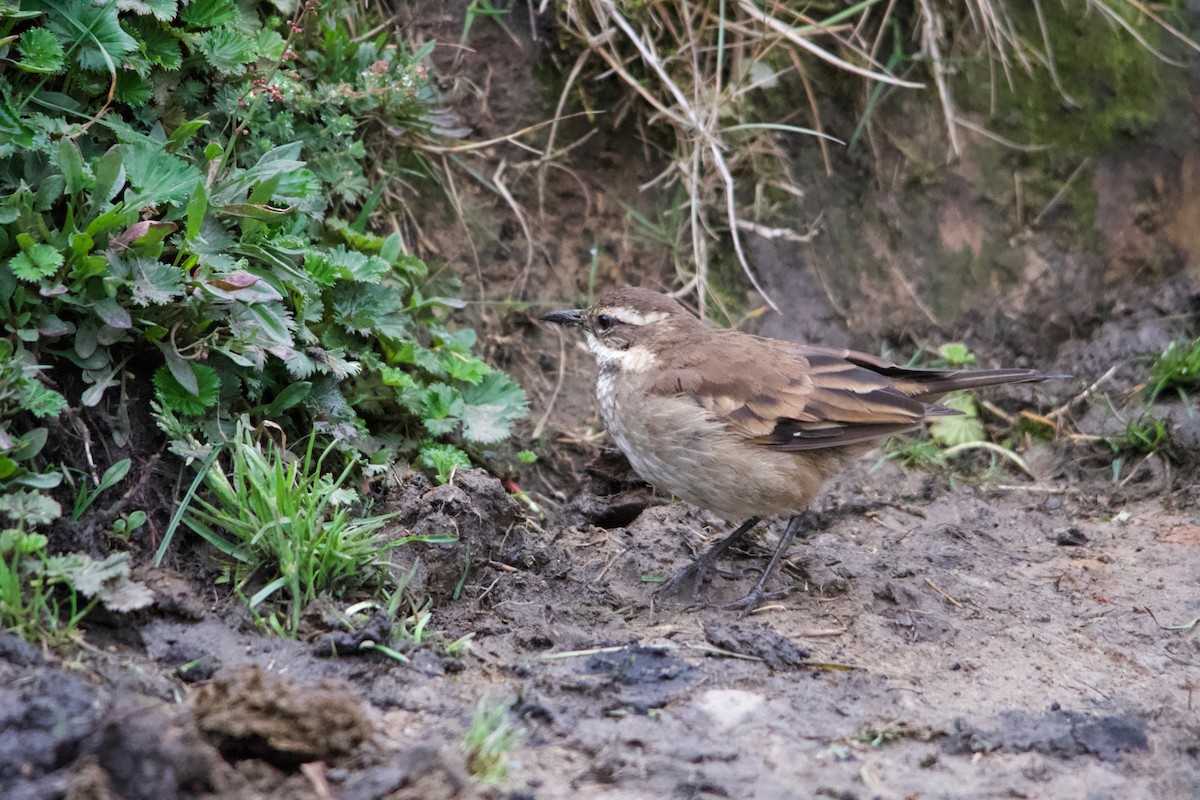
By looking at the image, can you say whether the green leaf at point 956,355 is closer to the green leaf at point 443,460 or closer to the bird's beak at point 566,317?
the bird's beak at point 566,317

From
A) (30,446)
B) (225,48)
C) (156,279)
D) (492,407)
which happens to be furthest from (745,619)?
(225,48)

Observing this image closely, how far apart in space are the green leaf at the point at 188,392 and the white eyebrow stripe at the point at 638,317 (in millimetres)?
2233

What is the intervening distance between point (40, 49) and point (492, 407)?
Answer: 2531mm

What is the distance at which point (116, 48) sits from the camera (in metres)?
4.57

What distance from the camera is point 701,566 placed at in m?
5.35

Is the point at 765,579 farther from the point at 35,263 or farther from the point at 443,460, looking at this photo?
the point at 35,263

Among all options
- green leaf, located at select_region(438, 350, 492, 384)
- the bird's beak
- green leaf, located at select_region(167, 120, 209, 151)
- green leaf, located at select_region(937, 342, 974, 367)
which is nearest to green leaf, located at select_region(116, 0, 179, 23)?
green leaf, located at select_region(167, 120, 209, 151)

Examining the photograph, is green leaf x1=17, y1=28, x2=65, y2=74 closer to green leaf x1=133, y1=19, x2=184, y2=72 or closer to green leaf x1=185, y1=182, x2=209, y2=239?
green leaf x1=133, y1=19, x2=184, y2=72

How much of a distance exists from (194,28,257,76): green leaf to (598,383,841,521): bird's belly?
95.6 inches

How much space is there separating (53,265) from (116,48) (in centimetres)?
107

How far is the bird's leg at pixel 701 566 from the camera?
5223 mm

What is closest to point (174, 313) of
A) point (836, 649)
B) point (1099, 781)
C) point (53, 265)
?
point (53, 265)

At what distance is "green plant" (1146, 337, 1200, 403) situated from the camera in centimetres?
667

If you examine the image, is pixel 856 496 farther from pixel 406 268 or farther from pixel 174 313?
pixel 174 313
